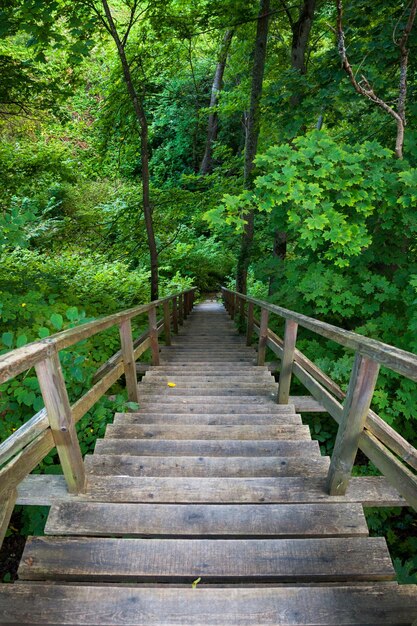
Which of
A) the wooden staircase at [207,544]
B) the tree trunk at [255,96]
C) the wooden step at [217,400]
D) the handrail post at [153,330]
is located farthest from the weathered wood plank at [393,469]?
the tree trunk at [255,96]

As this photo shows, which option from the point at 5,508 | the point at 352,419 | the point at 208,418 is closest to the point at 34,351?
the point at 5,508

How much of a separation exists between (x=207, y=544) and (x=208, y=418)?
57.1 inches

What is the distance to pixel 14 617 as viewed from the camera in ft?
4.58

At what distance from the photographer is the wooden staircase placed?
1.43 meters

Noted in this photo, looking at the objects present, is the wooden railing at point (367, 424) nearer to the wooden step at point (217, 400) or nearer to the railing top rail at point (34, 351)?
the wooden step at point (217, 400)

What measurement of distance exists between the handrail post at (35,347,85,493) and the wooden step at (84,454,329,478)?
30 centimetres

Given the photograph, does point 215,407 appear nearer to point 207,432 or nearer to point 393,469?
point 207,432

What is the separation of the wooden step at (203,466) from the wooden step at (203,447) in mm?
149

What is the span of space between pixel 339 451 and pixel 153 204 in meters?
8.46

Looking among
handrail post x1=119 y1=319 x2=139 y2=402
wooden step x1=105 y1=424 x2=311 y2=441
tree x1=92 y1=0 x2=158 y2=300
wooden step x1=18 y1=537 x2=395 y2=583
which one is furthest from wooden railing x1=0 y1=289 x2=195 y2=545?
tree x1=92 y1=0 x2=158 y2=300

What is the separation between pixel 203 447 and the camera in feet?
8.81

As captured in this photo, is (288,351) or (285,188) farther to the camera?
(285,188)

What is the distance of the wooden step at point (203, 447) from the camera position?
103 inches

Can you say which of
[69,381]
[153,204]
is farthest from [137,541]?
[153,204]
